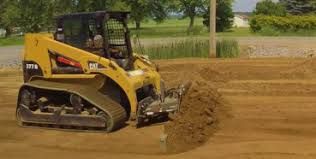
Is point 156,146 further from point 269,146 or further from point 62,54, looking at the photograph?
point 62,54

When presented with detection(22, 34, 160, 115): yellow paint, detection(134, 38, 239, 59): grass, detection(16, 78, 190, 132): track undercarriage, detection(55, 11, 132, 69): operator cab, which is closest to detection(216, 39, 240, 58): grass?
detection(134, 38, 239, 59): grass

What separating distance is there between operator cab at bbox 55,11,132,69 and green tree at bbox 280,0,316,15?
61.0 metres

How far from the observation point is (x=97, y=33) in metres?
10.8

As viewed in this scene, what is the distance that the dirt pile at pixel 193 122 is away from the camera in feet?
29.5

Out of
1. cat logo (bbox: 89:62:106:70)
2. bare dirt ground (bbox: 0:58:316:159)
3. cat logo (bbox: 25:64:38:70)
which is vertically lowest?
bare dirt ground (bbox: 0:58:316:159)

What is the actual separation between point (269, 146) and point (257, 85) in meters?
7.14

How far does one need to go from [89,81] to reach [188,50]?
13331 millimetres

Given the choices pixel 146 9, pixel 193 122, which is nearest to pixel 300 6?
pixel 146 9

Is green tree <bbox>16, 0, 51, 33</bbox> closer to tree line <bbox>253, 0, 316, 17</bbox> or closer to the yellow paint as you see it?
tree line <bbox>253, 0, 316, 17</bbox>

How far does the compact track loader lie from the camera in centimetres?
1034

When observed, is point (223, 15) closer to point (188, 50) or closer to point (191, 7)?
point (191, 7)

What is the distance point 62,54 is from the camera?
1081cm

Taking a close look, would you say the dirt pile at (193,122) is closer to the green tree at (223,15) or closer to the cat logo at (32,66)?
the cat logo at (32,66)

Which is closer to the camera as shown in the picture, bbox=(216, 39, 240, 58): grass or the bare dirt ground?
the bare dirt ground
